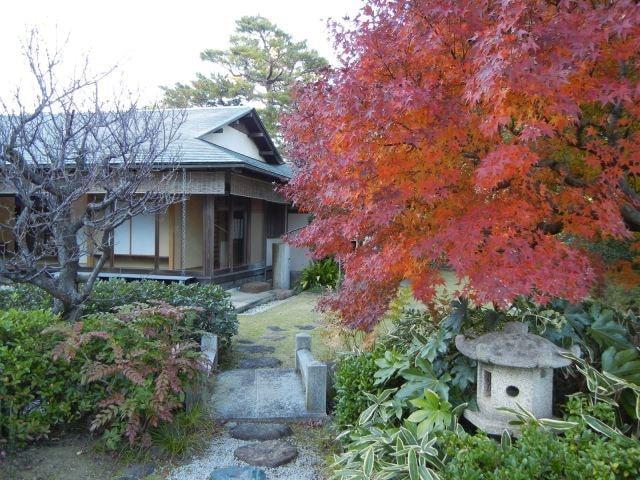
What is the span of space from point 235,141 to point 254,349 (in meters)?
8.69

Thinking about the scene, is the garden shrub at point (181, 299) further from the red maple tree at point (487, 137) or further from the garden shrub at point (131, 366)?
the red maple tree at point (487, 137)

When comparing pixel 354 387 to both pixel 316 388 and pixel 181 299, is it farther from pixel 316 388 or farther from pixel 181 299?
pixel 181 299

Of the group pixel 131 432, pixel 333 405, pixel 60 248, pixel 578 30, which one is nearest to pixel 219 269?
pixel 60 248

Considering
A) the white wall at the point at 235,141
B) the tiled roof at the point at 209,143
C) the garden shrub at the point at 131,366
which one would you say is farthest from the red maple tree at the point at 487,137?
the white wall at the point at 235,141

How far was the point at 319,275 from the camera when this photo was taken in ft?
47.0

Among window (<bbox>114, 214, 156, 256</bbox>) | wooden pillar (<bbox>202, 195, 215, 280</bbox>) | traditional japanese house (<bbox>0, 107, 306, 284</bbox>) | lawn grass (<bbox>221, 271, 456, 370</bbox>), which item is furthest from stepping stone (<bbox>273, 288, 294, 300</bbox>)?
window (<bbox>114, 214, 156, 256</bbox>)

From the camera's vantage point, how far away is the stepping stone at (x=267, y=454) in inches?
156

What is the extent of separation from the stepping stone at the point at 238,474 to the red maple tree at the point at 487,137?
176 cm

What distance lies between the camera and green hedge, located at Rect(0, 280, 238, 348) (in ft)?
20.5

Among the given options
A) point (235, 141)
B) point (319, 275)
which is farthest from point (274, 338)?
point (235, 141)

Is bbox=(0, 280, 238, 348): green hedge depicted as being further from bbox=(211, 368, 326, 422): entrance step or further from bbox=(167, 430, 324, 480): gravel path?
bbox=(167, 430, 324, 480): gravel path

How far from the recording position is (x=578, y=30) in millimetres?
2648

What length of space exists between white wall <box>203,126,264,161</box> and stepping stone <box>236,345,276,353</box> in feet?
23.1

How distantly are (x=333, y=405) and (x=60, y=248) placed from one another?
3437 millimetres
